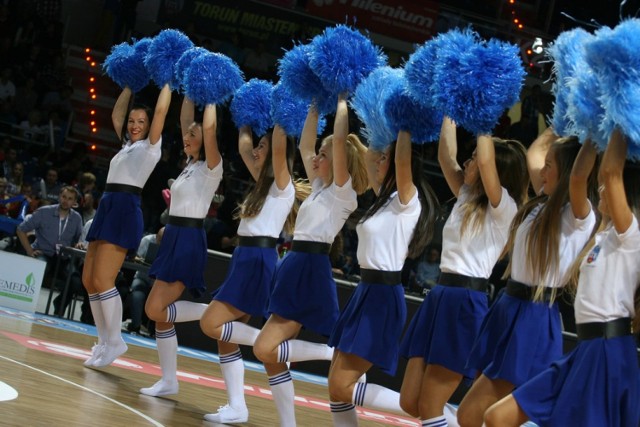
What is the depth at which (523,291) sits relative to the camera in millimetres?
3535

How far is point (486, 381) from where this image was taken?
352 centimetres

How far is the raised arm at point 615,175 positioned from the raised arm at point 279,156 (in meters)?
2.30

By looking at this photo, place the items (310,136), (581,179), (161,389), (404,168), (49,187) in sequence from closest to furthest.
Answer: (581,179) → (404,168) → (310,136) → (161,389) → (49,187)

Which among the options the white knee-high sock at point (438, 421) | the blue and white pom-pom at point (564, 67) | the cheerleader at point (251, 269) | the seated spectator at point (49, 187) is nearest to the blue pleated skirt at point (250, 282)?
the cheerleader at point (251, 269)

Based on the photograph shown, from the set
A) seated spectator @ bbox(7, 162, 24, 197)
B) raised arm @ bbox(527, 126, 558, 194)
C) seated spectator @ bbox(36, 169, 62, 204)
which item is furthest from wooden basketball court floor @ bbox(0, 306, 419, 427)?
seated spectator @ bbox(36, 169, 62, 204)

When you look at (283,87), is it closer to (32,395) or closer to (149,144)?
(149,144)

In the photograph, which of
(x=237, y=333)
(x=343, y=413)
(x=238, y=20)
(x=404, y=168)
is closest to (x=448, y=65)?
(x=404, y=168)

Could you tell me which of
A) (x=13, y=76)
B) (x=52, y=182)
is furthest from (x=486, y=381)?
(x=13, y=76)

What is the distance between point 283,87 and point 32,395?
6.27 feet

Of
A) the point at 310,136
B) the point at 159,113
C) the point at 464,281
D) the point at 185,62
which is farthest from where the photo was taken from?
the point at 159,113

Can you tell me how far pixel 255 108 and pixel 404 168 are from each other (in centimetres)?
159

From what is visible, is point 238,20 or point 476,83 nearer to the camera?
point 476,83

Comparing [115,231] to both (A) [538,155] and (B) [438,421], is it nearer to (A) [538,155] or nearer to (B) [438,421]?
(B) [438,421]

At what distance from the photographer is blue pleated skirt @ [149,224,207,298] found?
5.39 metres
